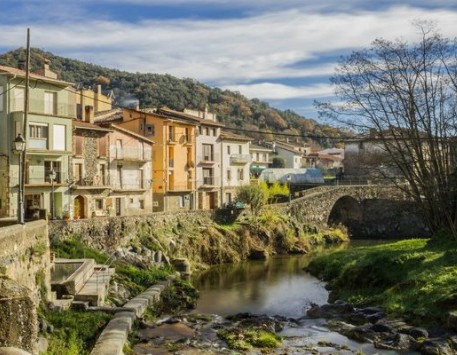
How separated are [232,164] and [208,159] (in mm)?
5484

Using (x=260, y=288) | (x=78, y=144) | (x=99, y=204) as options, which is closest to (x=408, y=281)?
(x=260, y=288)

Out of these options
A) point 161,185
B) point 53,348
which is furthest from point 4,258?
point 161,185

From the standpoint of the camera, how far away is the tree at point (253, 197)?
63250 millimetres

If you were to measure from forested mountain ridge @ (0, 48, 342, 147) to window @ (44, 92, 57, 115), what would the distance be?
56.9m

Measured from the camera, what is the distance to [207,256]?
52.1m

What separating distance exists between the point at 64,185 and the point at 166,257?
31.6ft

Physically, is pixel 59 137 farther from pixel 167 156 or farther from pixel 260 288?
pixel 167 156

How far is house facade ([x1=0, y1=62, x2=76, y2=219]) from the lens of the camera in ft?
139

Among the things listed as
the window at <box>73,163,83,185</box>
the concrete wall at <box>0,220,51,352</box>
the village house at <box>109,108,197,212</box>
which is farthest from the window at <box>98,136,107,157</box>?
the concrete wall at <box>0,220,51,352</box>

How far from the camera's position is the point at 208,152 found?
71.5m

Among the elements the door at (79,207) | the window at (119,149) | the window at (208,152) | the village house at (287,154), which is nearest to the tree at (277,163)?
the village house at (287,154)

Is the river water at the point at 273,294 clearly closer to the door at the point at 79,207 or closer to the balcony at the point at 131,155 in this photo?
the door at the point at 79,207

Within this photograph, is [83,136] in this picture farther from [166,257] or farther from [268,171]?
[268,171]

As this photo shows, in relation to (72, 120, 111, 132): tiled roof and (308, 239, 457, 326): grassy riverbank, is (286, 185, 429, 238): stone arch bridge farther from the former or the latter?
(308, 239, 457, 326): grassy riverbank
